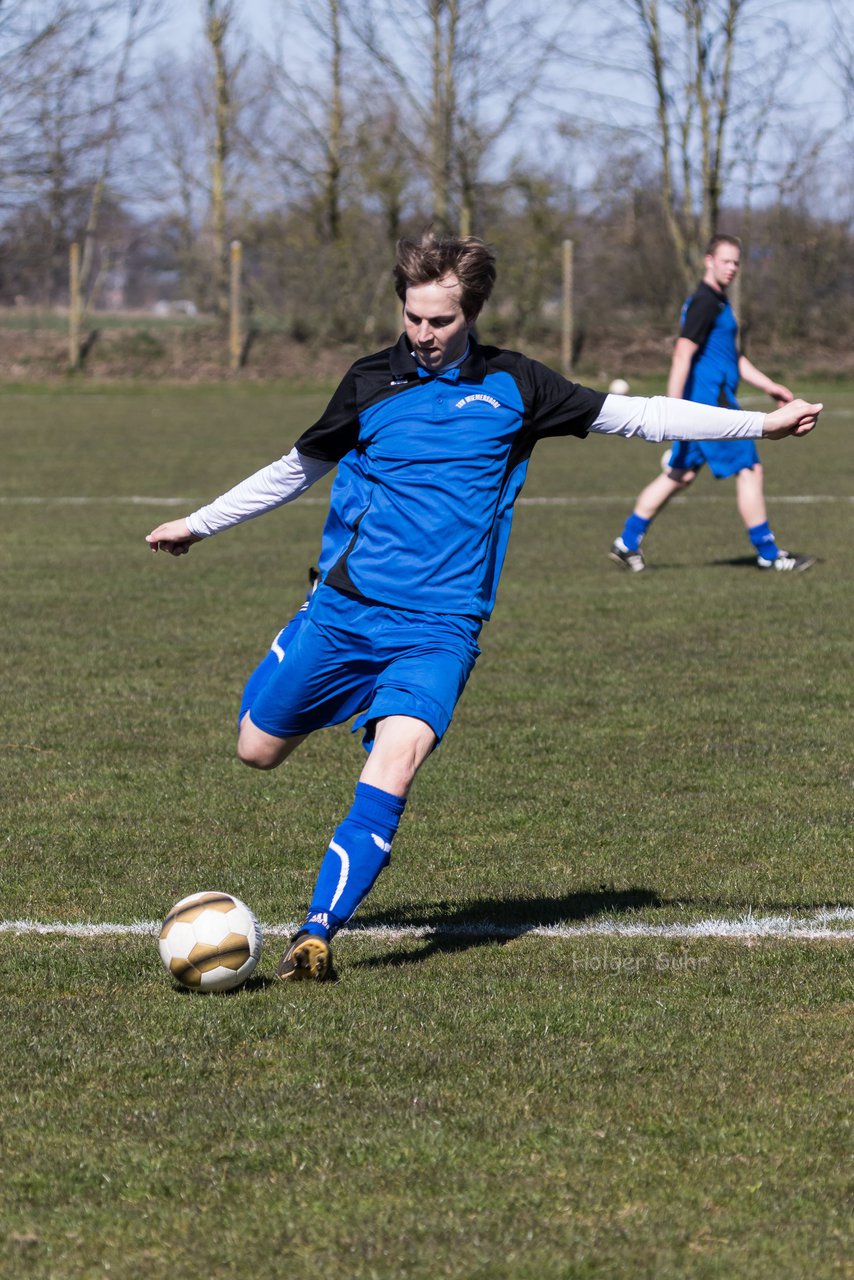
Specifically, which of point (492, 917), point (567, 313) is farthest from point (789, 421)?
point (567, 313)

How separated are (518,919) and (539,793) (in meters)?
1.46

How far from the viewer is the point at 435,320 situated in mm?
4242

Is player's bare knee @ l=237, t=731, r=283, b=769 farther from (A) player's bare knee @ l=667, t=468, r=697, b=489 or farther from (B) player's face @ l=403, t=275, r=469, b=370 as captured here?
(A) player's bare knee @ l=667, t=468, r=697, b=489

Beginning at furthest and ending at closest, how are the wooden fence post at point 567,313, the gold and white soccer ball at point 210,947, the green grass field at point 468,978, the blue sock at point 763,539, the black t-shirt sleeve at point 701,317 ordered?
1. the wooden fence post at point 567,313
2. the blue sock at point 763,539
3. the black t-shirt sleeve at point 701,317
4. the gold and white soccer ball at point 210,947
5. the green grass field at point 468,978

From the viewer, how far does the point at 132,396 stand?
35312 mm

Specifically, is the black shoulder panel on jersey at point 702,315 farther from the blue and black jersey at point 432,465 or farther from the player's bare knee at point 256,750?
the player's bare knee at point 256,750

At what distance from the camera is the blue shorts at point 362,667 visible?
4.29 metres

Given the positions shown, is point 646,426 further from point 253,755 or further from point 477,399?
point 253,755

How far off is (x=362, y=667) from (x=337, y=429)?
64cm

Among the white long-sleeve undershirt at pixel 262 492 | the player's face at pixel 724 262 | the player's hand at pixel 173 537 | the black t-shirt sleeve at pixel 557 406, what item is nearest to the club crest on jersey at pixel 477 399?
the black t-shirt sleeve at pixel 557 406

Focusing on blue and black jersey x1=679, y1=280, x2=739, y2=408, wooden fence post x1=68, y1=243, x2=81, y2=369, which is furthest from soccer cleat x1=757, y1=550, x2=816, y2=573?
wooden fence post x1=68, y1=243, x2=81, y2=369

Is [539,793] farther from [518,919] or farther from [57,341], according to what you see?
[57,341]

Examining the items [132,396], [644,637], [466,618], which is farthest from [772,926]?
[132,396]

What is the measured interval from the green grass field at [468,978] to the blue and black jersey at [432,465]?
100cm
